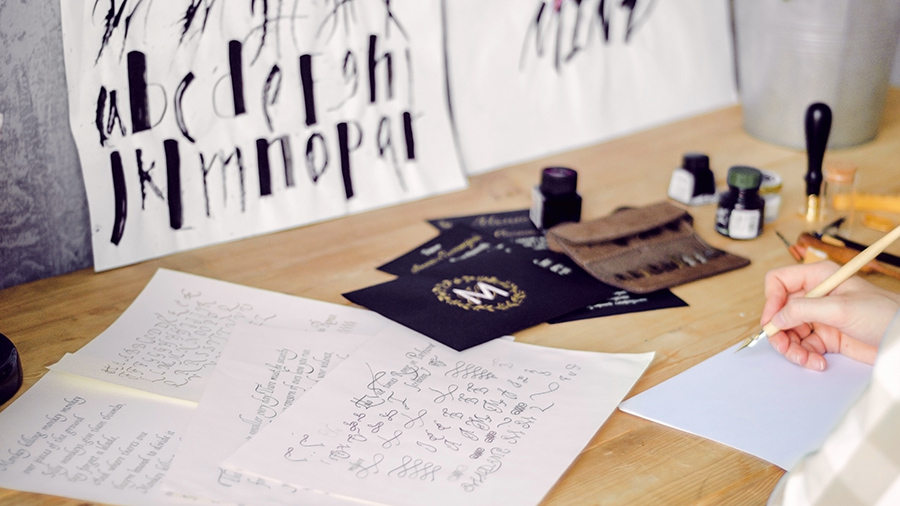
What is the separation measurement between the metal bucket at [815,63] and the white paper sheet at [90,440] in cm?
107

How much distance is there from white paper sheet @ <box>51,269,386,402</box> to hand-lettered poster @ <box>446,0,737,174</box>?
0.45 m

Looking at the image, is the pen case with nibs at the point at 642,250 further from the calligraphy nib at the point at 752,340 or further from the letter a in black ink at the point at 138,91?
the letter a in black ink at the point at 138,91

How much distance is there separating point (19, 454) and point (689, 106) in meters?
1.22

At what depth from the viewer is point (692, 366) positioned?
2.63ft

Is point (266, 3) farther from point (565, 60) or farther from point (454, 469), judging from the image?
point (454, 469)

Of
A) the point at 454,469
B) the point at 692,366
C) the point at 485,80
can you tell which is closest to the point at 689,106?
the point at 485,80

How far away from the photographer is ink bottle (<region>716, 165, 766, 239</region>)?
3.38 ft

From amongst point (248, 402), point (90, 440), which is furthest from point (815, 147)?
point (90, 440)

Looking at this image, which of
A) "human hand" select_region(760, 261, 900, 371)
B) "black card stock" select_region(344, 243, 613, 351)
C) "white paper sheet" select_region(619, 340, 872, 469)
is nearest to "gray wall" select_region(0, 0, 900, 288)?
"black card stock" select_region(344, 243, 613, 351)

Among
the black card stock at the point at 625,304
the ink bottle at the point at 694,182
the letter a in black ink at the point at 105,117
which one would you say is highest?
the letter a in black ink at the point at 105,117

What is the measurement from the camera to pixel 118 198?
0.96 meters

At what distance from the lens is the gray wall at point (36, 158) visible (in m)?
0.87

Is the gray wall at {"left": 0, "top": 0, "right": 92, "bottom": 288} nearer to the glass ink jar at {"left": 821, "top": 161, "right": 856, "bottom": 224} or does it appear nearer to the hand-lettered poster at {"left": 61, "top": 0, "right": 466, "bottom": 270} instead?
the hand-lettered poster at {"left": 61, "top": 0, "right": 466, "bottom": 270}

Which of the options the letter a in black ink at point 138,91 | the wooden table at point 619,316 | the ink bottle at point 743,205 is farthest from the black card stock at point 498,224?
the letter a in black ink at point 138,91
